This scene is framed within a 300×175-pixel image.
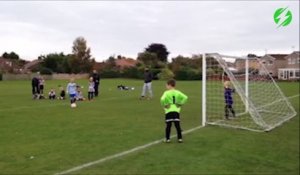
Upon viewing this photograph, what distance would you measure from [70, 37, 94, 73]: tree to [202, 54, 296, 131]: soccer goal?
1155cm

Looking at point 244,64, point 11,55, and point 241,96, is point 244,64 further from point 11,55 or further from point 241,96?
point 11,55

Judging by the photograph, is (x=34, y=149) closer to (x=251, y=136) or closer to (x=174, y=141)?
(x=174, y=141)

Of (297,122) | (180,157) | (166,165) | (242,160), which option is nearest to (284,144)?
(242,160)

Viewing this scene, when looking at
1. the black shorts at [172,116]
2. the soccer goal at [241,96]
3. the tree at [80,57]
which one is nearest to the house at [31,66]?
the tree at [80,57]

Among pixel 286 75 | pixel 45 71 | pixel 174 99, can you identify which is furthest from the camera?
pixel 286 75

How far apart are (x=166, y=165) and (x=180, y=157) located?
3.17ft

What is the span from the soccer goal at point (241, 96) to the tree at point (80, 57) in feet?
37.9

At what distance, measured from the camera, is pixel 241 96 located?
15516 mm

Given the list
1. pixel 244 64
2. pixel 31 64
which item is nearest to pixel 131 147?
pixel 31 64

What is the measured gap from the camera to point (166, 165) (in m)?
8.58

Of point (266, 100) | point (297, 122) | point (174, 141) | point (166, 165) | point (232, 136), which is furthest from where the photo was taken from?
point (266, 100)

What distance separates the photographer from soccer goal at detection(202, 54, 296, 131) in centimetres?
1558

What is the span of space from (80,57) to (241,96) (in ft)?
41.1

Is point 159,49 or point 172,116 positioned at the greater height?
point 159,49
